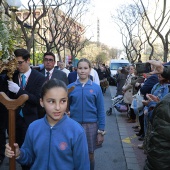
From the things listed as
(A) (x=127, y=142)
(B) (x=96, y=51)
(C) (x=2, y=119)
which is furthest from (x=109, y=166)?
(B) (x=96, y=51)

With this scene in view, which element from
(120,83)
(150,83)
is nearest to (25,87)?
(150,83)

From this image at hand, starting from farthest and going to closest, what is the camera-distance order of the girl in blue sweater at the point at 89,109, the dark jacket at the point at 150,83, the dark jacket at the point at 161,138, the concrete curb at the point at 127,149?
the dark jacket at the point at 150,83 → the concrete curb at the point at 127,149 → the girl in blue sweater at the point at 89,109 → the dark jacket at the point at 161,138

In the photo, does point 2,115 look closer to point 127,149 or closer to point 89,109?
point 89,109

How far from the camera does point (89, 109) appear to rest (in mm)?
3619

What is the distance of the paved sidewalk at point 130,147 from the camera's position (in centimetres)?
501

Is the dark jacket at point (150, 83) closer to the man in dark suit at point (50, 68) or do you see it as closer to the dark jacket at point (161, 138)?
the man in dark suit at point (50, 68)

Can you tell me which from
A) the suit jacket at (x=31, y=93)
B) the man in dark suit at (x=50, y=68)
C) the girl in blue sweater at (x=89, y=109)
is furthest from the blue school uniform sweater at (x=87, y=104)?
the man in dark suit at (x=50, y=68)

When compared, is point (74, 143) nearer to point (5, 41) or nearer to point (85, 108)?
point (85, 108)

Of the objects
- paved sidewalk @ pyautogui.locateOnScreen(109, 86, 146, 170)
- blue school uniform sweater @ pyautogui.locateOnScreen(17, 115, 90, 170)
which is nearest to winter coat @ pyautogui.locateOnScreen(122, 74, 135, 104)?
paved sidewalk @ pyautogui.locateOnScreen(109, 86, 146, 170)

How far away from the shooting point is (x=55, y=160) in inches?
83.2

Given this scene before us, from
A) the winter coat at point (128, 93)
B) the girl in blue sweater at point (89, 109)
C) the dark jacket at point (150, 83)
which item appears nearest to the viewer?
the girl in blue sweater at point (89, 109)

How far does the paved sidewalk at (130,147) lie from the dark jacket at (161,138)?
9.81 feet

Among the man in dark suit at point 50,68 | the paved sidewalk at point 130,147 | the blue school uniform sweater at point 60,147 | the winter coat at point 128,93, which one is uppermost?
the man in dark suit at point 50,68

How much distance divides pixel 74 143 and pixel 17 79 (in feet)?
6.63
